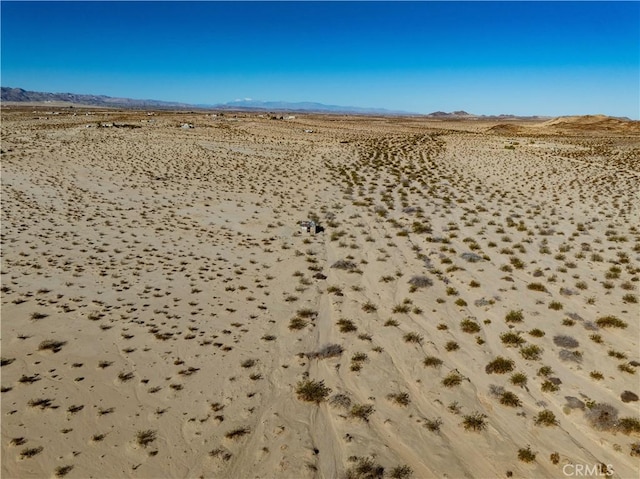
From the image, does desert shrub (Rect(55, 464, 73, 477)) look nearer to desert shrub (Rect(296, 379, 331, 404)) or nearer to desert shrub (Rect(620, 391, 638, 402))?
desert shrub (Rect(296, 379, 331, 404))

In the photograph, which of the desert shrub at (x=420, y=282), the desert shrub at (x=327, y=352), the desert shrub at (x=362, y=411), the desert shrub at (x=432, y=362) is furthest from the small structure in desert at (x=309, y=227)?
the desert shrub at (x=362, y=411)

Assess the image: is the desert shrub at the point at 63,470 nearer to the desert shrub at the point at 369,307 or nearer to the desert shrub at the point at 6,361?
the desert shrub at the point at 6,361

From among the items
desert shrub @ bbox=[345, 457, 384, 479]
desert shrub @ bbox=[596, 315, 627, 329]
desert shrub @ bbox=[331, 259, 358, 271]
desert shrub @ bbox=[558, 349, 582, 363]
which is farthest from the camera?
desert shrub @ bbox=[331, 259, 358, 271]

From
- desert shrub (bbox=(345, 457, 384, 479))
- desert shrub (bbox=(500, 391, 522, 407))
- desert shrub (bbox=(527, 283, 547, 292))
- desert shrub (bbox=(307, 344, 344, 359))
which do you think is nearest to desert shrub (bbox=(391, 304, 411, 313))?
desert shrub (bbox=(307, 344, 344, 359))

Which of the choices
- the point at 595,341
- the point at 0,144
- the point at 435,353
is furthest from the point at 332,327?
the point at 0,144

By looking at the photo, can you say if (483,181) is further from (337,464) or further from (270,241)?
(337,464)
